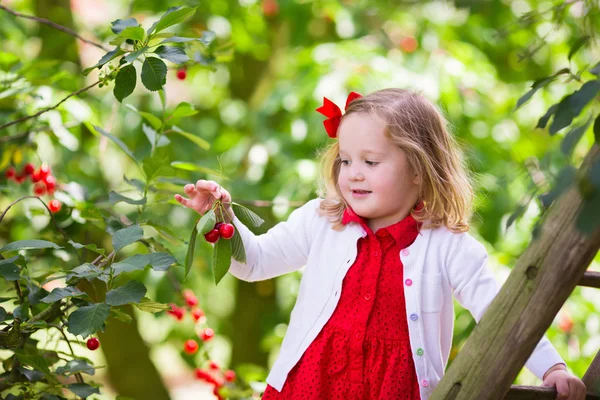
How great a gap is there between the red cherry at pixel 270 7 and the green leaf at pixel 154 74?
208 centimetres

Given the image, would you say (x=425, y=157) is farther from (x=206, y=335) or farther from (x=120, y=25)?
(x=206, y=335)

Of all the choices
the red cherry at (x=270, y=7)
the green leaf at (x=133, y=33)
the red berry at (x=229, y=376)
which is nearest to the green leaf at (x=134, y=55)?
the green leaf at (x=133, y=33)

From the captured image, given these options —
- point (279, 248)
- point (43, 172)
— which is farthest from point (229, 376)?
point (43, 172)

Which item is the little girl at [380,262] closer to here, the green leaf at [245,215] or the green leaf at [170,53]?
the green leaf at [245,215]

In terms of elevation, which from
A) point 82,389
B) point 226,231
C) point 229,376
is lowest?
point 229,376

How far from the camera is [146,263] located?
4.34 feet

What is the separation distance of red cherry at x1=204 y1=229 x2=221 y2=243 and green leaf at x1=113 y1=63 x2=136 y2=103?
0.96 feet

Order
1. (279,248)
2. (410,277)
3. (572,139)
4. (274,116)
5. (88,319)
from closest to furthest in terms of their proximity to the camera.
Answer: (572,139) < (88,319) < (410,277) < (279,248) < (274,116)

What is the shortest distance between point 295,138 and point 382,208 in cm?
127

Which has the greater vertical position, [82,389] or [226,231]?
[226,231]

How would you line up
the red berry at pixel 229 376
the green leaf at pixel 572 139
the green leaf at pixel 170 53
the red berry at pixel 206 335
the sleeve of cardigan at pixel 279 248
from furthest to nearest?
the red berry at pixel 229 376 < the red berry at pixel 206 335 < the sleeve of cardigan at pixel 279 248 < the green leaf at pixel 170 53 < the green leaf at pixel 572 139

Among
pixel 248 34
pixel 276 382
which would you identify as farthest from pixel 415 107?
pixel 248 34

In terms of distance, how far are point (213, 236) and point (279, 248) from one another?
296mm

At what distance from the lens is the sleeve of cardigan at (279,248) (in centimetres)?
159
